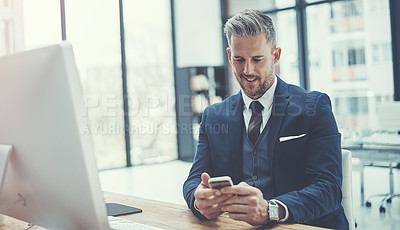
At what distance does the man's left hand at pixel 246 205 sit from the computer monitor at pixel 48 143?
0.42m

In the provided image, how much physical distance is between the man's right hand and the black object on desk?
0.93ft

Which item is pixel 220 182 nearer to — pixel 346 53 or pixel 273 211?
pixel 273 211

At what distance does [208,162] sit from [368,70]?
18.2 feet

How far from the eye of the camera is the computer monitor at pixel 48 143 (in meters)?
0.92

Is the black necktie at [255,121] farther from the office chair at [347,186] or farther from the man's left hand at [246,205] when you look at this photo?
the man's left hand at [246,205]

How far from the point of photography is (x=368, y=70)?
6.64 m

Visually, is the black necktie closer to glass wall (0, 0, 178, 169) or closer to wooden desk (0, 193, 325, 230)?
wooden desk (0, 193, 325, 230)

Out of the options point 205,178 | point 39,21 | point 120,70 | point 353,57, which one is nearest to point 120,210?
point 205,178

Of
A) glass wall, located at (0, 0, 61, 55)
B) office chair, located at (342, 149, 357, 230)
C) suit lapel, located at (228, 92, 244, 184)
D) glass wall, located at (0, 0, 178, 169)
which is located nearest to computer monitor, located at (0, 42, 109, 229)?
suit lapel, located at (228, 92, 244, 184)

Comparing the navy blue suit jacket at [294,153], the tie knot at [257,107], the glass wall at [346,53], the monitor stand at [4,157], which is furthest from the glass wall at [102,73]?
the monitor stand at [4,157]

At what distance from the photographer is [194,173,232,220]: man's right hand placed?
1292 mm

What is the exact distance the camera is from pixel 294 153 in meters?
1.59

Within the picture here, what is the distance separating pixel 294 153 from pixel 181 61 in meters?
7.07

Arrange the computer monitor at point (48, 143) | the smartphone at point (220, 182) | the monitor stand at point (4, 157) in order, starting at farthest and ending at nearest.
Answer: the smartphone at point (220, 182)
the monitor stand at point (4, 157)
the computer monitor at point (48, 143)
